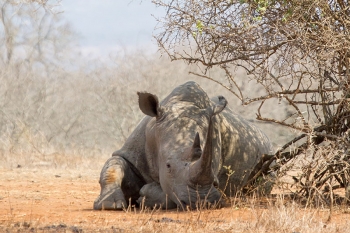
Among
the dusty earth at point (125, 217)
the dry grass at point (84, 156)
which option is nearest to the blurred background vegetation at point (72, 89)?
the dry grass at point (84, 156)

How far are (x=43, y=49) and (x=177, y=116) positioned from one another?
83.7 ft

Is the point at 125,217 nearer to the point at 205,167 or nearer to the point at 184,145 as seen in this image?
the point at 205,167

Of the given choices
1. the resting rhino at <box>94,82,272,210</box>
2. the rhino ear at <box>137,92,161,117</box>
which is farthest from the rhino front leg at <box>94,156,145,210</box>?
the rhino ear at <box>137,92,161,117</box>

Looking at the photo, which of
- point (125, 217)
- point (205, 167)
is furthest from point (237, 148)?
point (125, 217)

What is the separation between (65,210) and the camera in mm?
8375

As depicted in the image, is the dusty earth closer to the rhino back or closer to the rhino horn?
the rhino horn

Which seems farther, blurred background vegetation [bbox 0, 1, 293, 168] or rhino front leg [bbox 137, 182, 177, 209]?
blurred background vegetation [bbox 0, 1, 293, 168]

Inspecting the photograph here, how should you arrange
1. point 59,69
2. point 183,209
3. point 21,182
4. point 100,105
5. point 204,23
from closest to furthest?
1. point 183,209
2. point 204,23
3. point 21,182
4. point 100,105
5. point 59,69

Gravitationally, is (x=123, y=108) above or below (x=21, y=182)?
above

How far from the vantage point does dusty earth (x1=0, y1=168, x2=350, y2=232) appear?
5938 millimetres

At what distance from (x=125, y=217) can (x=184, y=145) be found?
1.37m

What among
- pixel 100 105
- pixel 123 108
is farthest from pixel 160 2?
pixel 100 105

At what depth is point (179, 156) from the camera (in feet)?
25.3

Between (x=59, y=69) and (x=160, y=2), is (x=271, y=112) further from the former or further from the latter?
(x=160, y=2)
